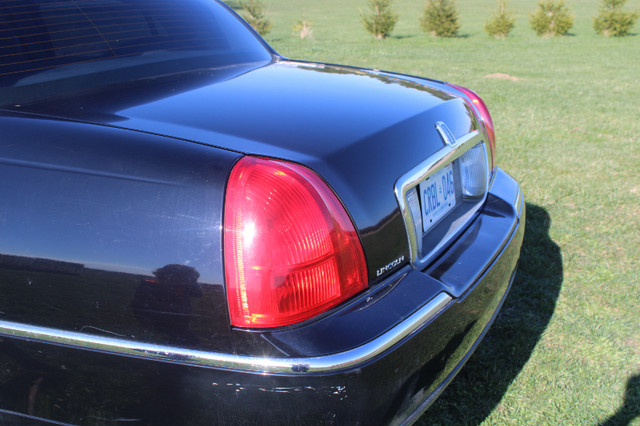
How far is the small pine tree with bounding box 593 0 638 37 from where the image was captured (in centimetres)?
1950

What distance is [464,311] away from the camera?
68.7 inches

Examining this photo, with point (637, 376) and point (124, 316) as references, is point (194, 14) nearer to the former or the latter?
point (124, 316)

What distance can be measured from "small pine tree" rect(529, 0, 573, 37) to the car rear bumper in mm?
21391

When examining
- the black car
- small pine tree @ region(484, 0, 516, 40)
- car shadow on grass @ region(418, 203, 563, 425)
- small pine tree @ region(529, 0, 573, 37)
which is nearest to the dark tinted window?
the black car

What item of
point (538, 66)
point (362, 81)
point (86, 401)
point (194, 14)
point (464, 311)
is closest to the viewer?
point (86, 401)

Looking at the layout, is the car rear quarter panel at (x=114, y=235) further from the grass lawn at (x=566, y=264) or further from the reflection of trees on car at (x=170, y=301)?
the grass lawn at (x=566, y=264)

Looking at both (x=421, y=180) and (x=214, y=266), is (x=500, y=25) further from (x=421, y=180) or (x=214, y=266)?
(x=214, y=266)

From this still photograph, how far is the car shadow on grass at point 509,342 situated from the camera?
→ 7.45 feet

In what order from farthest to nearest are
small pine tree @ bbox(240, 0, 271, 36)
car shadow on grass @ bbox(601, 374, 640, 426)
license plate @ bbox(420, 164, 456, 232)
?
small pine tree @ bbox(240, 0, 271, 36) < car shadow on grass @ bbox(601, 374, 640, 426) < license plate @ bbox(420, 164, 456, 232)

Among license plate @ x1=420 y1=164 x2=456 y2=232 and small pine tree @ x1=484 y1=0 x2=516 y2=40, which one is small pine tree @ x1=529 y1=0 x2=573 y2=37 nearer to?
small pine tree @ x1=484 y1=0 x2=516 y2=40

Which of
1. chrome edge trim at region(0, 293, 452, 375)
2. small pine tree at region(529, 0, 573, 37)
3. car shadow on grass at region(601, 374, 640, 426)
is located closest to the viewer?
chrome edge trim at region(0, 293, 452, 375)

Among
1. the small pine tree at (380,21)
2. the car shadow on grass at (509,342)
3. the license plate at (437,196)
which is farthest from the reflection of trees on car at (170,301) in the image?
the small pine tree at (380,21)

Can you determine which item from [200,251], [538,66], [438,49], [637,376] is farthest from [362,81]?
[438,49]

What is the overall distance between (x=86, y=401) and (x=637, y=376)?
2.28m
